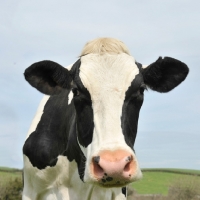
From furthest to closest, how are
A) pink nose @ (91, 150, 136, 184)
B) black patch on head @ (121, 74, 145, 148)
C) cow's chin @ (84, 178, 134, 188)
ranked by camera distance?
1. black patch on head @ (121, 74, 145, 148)
2. cow's chin @ (84, 178, 134, 188)
3. pink nose @ (91, 150, 136, 184)

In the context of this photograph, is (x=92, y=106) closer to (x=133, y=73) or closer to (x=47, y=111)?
(x=133, y=73)

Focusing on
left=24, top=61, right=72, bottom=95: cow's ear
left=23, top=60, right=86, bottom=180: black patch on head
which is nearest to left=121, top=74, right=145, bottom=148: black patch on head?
left=24, top=61, right=72, bottom=95: cow's ear

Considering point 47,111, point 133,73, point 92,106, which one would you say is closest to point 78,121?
point 92,106

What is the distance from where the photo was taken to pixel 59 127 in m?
8.80

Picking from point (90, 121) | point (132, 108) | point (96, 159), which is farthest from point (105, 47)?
point (96, 159)

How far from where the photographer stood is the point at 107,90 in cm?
648

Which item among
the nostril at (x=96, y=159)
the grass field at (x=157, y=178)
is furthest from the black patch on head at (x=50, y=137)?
the grass field at (x=157, y=178)

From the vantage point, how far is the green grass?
53688 mm

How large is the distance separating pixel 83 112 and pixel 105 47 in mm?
1120

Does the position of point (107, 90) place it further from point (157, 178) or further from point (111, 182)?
point (157, 178)

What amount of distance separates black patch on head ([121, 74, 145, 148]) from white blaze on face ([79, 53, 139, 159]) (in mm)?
80

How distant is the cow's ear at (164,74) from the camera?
747 cm

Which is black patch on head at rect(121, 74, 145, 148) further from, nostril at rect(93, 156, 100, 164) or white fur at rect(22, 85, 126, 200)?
white fur at rect(22, 85, 126, 200)

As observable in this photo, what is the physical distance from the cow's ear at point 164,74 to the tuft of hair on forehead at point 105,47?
456 mm
